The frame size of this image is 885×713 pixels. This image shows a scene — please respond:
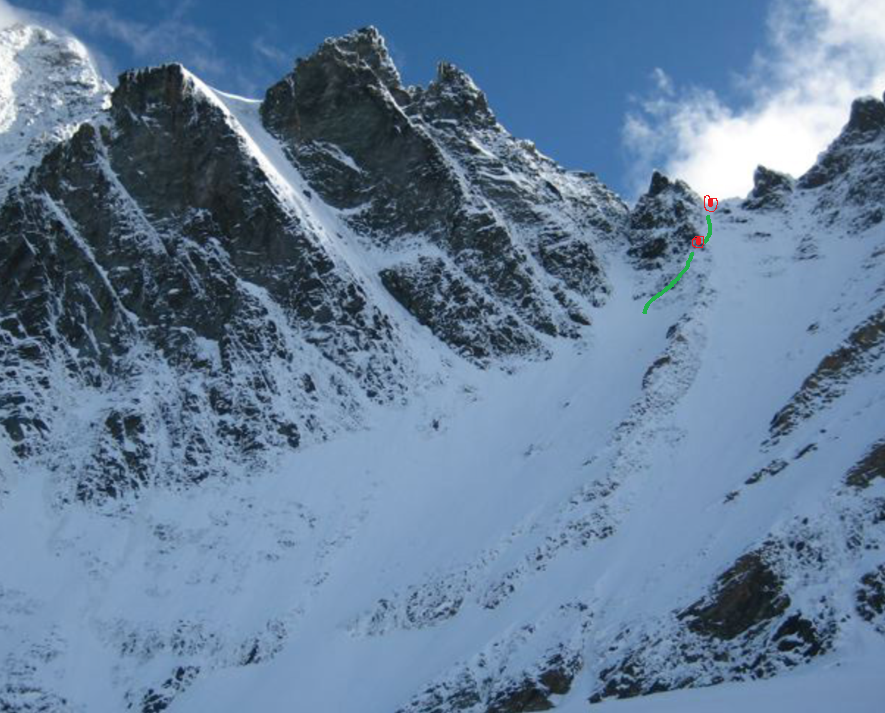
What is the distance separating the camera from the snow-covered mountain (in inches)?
1738

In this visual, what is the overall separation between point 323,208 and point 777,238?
34.1 meters

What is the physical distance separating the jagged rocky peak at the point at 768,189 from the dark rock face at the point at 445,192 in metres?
11.1

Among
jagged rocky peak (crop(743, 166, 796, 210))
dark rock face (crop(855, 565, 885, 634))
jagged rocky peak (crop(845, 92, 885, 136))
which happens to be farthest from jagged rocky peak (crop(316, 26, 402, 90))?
dark rock face (crop(855, 565, 885, 634))

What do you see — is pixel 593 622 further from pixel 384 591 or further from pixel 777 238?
pixel 777 238

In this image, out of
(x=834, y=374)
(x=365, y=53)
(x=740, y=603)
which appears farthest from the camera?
(x=365, y=53)

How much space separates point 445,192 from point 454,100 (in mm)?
17811

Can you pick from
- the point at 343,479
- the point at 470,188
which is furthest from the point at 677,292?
the point at 343,479

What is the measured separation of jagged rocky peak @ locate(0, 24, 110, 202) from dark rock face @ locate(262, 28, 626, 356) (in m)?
19.5

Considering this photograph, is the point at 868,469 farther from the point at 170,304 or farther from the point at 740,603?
the point at 170,304

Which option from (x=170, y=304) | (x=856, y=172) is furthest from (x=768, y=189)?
(x=170, y=304)

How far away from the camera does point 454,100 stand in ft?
328

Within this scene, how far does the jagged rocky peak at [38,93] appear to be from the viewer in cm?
8981

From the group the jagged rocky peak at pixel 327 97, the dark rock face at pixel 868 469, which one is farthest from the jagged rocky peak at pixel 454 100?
the dark rock face at pixel 868 469

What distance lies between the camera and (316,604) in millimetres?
54469
